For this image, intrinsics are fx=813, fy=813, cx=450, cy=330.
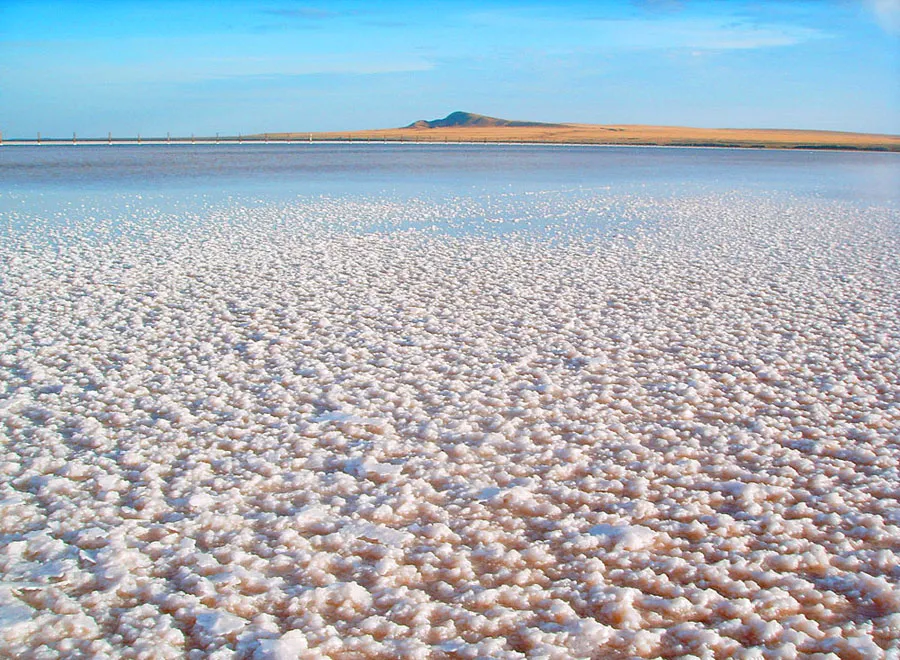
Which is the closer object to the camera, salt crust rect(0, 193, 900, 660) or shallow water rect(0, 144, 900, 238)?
salt crust rect(0, 193, 900, 660)

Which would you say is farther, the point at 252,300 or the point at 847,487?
the point at 252,300

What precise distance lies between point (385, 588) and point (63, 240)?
33.9 ft

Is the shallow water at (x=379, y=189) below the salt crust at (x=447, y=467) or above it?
above

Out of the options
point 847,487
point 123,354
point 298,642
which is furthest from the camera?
point 123,354

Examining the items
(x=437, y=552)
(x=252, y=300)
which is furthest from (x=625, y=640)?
(x=252, y=300)

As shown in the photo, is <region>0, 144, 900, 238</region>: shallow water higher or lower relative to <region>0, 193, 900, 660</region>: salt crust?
higher

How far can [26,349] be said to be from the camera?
624cm

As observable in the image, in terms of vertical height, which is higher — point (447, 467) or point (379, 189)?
point (379, 189)

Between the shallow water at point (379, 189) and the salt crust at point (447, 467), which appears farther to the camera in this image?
the shallow water at point (379, 189)

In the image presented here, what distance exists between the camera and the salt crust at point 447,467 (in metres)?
2.97

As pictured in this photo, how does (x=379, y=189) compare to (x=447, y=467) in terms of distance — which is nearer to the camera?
(x=447, y=467)

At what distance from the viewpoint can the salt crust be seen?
297 cm

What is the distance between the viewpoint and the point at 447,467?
14.0 ft

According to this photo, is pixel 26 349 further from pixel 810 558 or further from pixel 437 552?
pixel 810 558
